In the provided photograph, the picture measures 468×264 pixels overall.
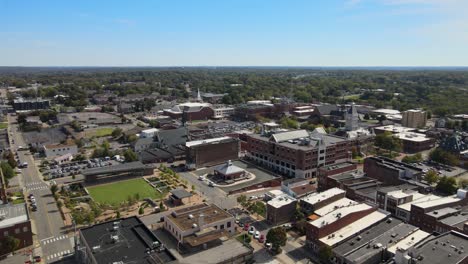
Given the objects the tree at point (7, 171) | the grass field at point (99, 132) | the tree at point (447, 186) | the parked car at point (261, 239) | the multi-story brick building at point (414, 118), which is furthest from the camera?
the multi-story brick building at point (414, 118)

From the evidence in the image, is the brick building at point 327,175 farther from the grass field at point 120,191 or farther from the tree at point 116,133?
the tree at point 116,133

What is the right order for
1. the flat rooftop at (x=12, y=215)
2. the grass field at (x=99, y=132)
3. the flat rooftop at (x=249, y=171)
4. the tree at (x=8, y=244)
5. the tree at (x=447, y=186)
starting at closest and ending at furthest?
the tree at (x=8, y=244) < the flat rooftop at (x=12, y=215) < the tree at (x=447, y=186) < the flat rooftop at (x=249, y=171) < the grass field at (x=99, y=132)

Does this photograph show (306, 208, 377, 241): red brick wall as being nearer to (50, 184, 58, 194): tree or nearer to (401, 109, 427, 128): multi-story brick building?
(50, 184, 58, 194): tree

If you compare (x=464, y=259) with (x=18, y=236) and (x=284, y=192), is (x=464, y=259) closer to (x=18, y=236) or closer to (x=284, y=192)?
(x=284, y=192)

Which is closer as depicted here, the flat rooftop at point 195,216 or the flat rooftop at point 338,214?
the flat rooftop at point 338,214

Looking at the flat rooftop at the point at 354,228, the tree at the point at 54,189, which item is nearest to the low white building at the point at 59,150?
the tree at the point at 54,189

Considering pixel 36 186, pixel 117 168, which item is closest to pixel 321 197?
pixel 117 168

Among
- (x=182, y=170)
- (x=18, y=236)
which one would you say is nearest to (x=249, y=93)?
(x=182, y=170)
